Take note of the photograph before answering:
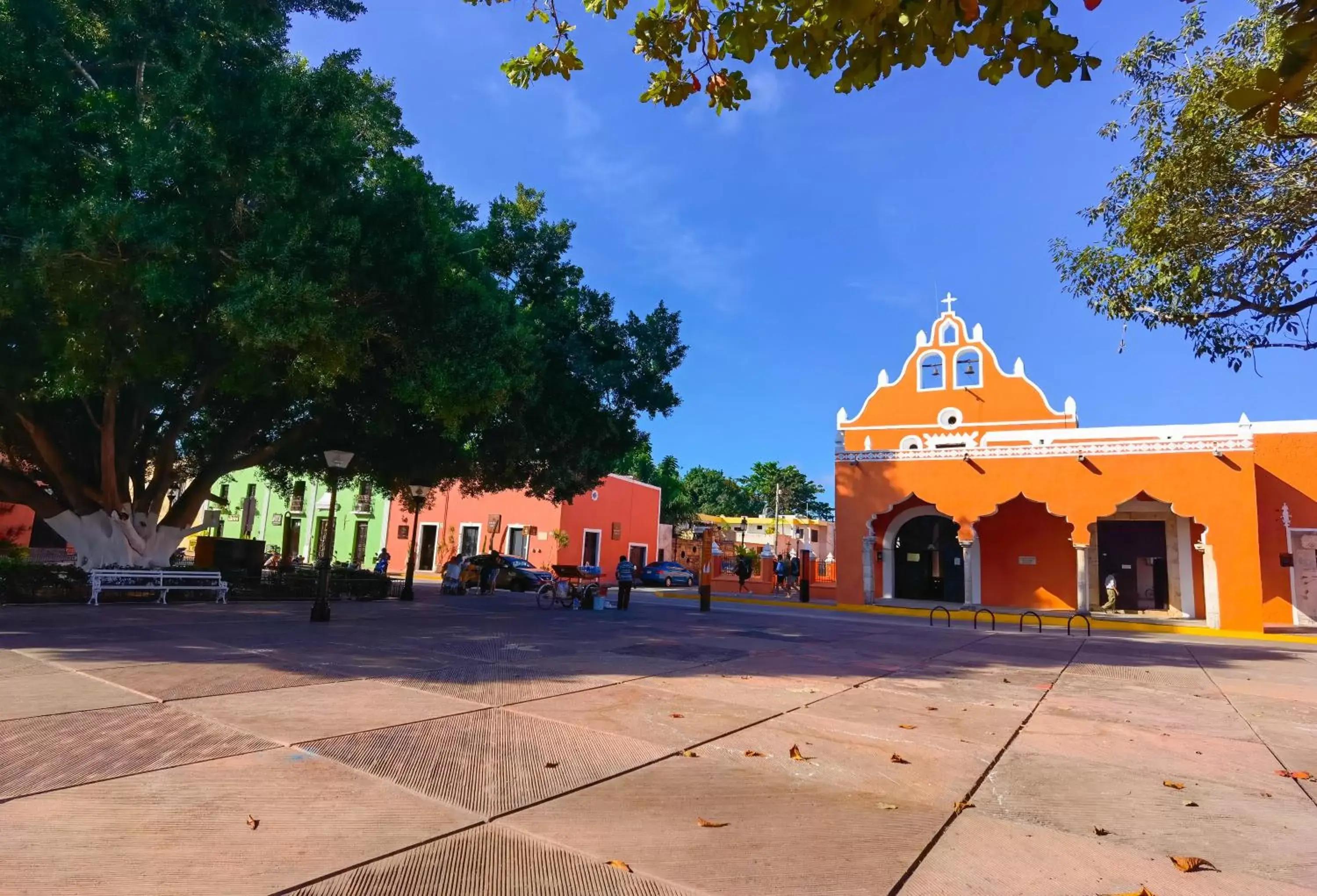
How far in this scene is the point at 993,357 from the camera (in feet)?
86.0

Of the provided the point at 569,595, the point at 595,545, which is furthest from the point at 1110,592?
the point at 595,545

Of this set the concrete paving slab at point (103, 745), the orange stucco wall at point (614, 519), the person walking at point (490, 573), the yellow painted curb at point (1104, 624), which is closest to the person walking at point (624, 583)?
the person walking at point (490, 573)

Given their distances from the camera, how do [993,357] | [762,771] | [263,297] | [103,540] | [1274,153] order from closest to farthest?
[762,771] < [1274,153] < [263,297] < [103,540] < [993,357]

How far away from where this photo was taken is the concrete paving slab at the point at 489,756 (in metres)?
4.05

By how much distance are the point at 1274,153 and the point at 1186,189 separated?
974 millimetres

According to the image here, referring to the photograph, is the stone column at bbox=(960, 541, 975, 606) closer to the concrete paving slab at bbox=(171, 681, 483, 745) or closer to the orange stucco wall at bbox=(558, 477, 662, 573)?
the orange stucco wall at bbox=(558, 477, 662, 573)

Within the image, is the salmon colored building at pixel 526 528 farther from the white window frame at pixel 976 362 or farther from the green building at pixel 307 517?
the white window frame at pixel 976 362

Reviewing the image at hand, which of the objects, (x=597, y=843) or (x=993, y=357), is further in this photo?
(x=993, y=357)

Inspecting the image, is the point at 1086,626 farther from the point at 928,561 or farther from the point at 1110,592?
the point at 928,561

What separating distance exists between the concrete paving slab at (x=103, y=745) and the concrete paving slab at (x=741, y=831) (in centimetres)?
220

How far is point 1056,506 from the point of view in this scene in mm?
20531

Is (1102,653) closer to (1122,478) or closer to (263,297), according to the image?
(1122,478)

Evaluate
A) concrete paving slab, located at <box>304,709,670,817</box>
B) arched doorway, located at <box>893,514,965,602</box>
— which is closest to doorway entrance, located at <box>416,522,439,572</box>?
arched doorway, located at <box>893,514,965,602</box>

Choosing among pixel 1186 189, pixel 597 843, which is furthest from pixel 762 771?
pixel 1186 189
